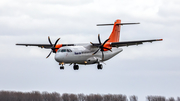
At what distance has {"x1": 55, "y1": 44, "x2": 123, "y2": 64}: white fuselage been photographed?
189ft

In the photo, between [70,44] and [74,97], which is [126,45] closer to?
[70,44]

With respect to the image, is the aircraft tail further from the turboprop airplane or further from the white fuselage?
the white fuselage

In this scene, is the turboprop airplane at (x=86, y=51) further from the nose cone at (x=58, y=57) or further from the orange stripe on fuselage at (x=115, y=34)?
the orange stripe on fuselage at (x=115, y=34)

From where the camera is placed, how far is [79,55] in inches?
2352

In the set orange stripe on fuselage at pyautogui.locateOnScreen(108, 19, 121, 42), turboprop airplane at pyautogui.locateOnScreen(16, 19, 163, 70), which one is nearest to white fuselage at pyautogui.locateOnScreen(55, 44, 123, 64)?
turboprop airplane at pyautogui.locateOnScreen(16, 19, 163, 70)

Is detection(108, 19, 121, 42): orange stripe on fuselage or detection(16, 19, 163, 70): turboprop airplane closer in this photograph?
detection(16, 19, 163, 70): turboprop airplane

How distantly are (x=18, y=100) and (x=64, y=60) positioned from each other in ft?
106

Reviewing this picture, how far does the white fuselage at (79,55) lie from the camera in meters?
57.5

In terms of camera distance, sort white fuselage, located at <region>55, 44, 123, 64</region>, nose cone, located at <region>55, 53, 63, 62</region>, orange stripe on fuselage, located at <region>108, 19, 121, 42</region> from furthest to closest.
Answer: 1. orange stripe on fuselage, located at <region>108, 19, 121, 42</region>
2. white fuselage, located at <region>55, 44, 123, 64</region>
3. nose cone, located at <region>55, 53, 63, 62</region>

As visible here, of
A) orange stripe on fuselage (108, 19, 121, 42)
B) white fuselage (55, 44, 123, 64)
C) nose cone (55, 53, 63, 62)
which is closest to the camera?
nose cone (55, 53, 63, 62)

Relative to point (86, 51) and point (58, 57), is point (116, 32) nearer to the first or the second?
point (86, 51)

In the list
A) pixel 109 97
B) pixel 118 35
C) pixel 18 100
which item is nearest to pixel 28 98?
pixel 18 100

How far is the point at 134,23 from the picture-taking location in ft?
219

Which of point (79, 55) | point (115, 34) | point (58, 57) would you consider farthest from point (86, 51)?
point (115, 34)
